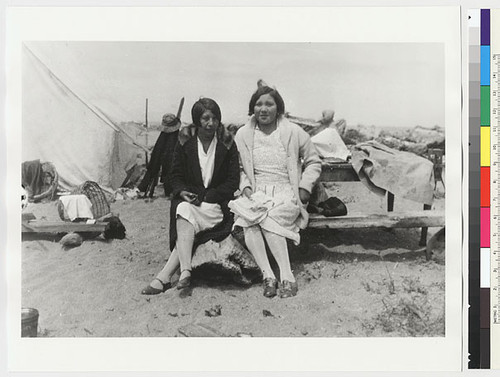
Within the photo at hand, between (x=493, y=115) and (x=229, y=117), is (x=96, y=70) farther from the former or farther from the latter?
(x=493, y=115)

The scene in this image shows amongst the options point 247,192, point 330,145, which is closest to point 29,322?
point 247,192

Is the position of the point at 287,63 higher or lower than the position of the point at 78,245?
higher

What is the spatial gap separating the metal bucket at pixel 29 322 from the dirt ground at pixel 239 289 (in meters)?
0.04

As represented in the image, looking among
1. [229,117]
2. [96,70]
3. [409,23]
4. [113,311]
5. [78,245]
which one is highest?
[409,23]

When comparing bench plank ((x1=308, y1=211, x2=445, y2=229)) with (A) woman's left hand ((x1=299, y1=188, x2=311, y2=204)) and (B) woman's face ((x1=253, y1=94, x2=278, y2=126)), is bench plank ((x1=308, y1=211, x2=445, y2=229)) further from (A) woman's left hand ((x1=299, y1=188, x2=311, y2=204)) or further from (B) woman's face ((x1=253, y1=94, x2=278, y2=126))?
A: (B) woman's face ((x1=253, y1=94, x2=278, y2=126))

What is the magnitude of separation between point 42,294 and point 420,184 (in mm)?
2725

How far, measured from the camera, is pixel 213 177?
3.70 m

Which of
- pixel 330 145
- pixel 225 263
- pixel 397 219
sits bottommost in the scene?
pixel 225 263

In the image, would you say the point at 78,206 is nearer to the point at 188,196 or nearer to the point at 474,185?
the point at 188,196

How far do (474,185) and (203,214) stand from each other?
189cm

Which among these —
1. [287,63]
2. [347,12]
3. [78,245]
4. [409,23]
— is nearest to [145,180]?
[78,245]

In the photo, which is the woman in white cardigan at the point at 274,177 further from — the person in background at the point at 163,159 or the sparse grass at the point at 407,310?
the sparse grass at the point at 407,310

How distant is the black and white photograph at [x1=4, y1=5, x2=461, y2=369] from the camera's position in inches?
144

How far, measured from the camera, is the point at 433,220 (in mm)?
3748
